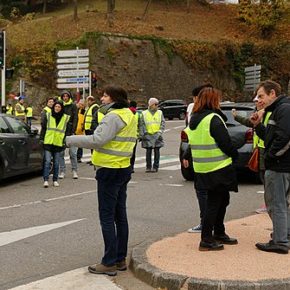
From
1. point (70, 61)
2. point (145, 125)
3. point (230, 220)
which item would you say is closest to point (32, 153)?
point (145, 125)

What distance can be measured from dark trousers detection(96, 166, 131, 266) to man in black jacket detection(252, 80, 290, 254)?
1497mm

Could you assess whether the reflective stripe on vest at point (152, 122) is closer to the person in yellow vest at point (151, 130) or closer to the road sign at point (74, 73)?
the person in yellow vest at point (151, 130)

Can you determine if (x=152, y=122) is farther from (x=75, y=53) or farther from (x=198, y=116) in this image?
(x=75, y=53)

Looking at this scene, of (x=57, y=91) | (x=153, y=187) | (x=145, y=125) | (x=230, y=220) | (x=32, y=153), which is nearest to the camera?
(x=230, y=220)

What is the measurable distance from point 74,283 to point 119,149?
4.50ft

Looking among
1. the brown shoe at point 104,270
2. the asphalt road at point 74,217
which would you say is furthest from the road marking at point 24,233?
the brown shoe at point 104,270

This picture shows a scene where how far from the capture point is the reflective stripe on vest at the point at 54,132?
11445 millimetres

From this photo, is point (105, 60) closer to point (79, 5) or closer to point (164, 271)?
point (79, 5)

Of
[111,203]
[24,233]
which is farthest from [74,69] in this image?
[111,203]

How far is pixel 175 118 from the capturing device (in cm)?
4466

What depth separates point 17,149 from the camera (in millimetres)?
11812

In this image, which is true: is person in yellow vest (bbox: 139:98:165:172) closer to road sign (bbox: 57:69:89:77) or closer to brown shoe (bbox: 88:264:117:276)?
brown shoe (bbox: 88:264:117:276)

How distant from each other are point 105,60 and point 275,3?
18.9 meters

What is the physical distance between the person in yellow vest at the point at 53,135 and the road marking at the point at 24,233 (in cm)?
356
